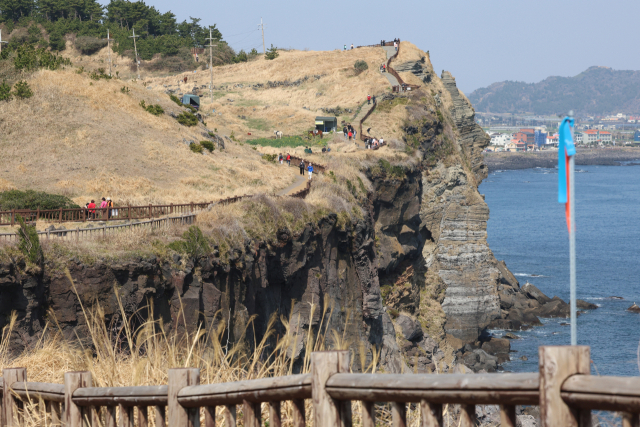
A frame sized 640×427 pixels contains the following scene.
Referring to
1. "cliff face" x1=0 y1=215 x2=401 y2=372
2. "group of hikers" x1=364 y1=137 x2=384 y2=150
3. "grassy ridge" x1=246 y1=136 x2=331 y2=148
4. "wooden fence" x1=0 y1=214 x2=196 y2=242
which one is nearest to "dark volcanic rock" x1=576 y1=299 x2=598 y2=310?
"group of hikers" x1=364 y1=137 x2=384 y2=150

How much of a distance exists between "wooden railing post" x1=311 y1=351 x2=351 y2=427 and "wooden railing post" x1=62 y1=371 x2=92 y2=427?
273 cm

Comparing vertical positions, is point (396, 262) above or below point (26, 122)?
below

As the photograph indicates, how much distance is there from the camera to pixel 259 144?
215ft

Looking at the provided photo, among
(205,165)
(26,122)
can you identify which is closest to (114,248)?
(205,165)

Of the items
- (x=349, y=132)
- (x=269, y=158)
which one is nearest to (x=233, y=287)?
(x=269, y=158)

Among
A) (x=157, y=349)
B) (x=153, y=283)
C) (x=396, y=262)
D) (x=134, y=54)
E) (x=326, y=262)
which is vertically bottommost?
(x=396, y=262)

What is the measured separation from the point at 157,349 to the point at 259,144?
192 feet

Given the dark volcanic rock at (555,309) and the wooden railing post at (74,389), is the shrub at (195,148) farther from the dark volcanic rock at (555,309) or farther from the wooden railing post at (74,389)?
the wooden railing post at (74,389)

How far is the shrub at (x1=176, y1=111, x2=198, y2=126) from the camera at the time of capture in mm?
55750

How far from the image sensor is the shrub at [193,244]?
69.3ft

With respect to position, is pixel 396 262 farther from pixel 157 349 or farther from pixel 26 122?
pixel 157 349

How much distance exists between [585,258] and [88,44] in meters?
85.9

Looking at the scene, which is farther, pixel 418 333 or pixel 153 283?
pixel 418 333

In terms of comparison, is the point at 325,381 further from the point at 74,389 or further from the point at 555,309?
the point at 555,309
